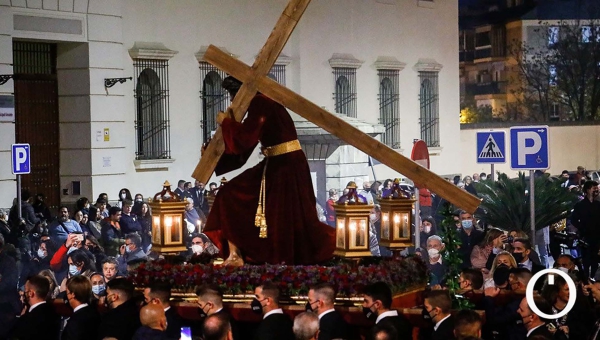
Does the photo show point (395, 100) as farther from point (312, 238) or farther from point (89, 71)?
point (312, 238)

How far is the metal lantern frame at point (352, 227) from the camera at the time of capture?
11344mm

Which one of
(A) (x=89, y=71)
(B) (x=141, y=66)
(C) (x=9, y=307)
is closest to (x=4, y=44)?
(A) (x=89, y=71)

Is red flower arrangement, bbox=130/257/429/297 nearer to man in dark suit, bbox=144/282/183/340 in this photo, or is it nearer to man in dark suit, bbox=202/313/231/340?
man in dark suit, bbox=144/282/183/340

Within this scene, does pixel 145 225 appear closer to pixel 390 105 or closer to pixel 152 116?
pixel 152 116

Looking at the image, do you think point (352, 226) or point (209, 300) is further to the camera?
point (352, 226)

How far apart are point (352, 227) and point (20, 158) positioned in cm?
1040

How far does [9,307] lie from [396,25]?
2346 centimetres

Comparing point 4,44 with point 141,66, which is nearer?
point 4,44

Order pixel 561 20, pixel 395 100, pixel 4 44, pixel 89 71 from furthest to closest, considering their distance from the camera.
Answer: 1. pixel 561 20
2. pixel 395 100
3. pixel 89 71
4. pixel 4 44

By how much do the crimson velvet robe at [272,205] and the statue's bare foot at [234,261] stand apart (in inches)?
4.3

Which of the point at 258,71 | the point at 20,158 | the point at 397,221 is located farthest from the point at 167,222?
the point at 20,158

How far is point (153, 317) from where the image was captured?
30.7 ft

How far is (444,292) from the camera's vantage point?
A: 9.93 meters

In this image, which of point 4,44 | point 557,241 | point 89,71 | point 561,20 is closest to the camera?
point 557,241
